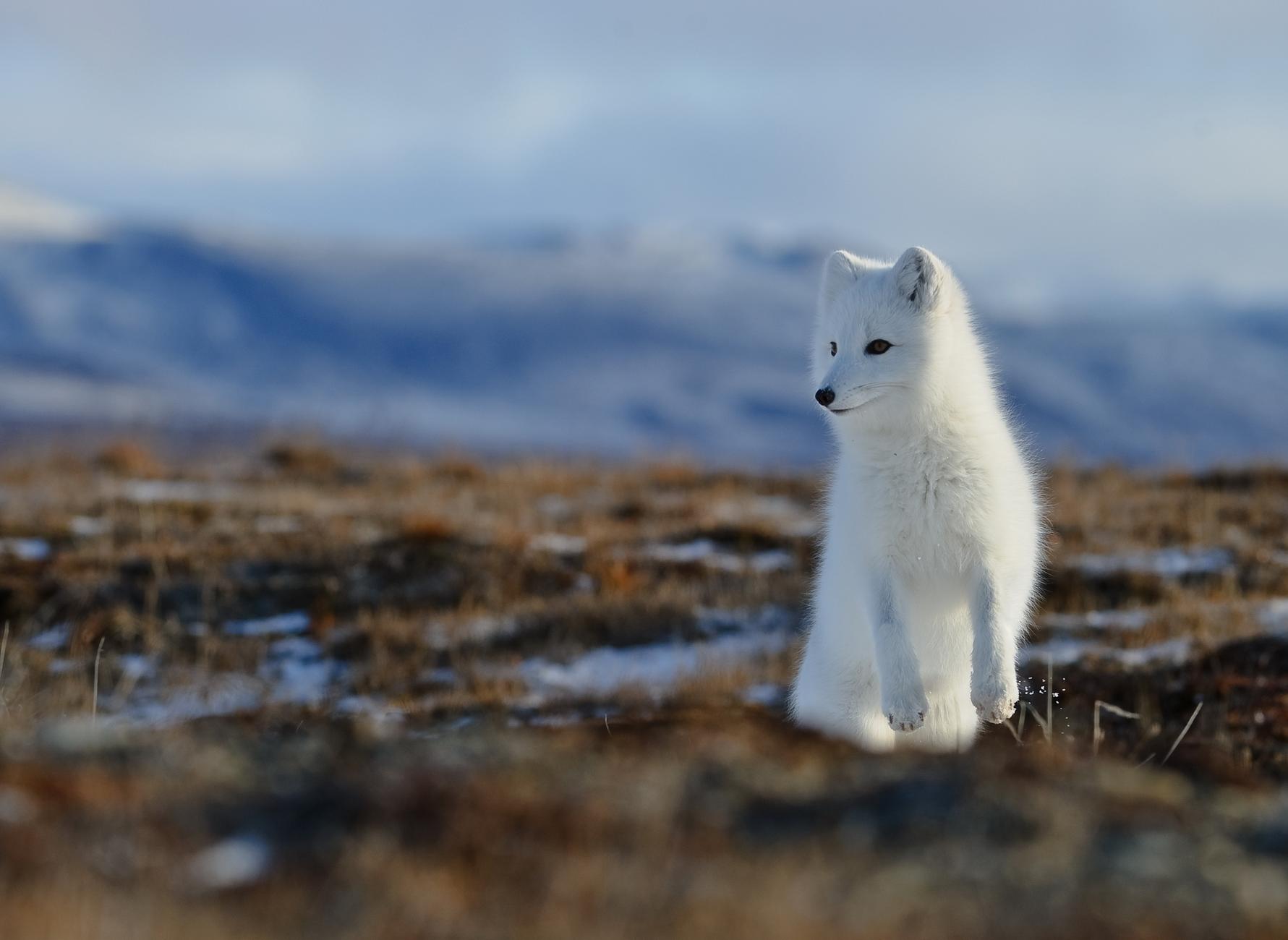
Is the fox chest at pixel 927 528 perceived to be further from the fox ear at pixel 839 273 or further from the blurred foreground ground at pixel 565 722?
the fox ear at pixel 839 273

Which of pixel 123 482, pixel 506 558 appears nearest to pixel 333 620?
pixel 506 558

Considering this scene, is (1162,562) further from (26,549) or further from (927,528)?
(26,549)

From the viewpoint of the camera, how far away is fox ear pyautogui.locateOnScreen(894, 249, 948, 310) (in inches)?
247

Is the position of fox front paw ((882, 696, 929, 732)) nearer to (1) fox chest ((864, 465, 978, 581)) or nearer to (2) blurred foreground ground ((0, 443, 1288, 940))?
(2) blurred foreground ground ((0, 443, 1288, 940))

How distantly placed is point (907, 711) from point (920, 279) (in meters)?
2.09

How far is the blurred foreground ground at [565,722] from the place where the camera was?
2.67 meters

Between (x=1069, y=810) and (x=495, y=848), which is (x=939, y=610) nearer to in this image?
(x=1069, y=810)

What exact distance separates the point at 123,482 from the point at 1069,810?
1638 cm

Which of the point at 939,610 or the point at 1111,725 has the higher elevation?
the point at 939,610

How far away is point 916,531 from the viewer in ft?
19.0

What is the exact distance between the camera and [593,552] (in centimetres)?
1284

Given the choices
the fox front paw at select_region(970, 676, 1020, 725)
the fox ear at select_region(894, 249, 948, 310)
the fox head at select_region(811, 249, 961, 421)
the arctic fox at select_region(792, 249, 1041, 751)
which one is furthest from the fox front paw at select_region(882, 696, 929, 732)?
the fox ear at select_region(894, 249, 948, 310)

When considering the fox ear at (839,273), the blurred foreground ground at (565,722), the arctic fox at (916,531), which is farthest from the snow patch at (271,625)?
the fox ear at (839,273)

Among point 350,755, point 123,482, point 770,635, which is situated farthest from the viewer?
point 123,482
